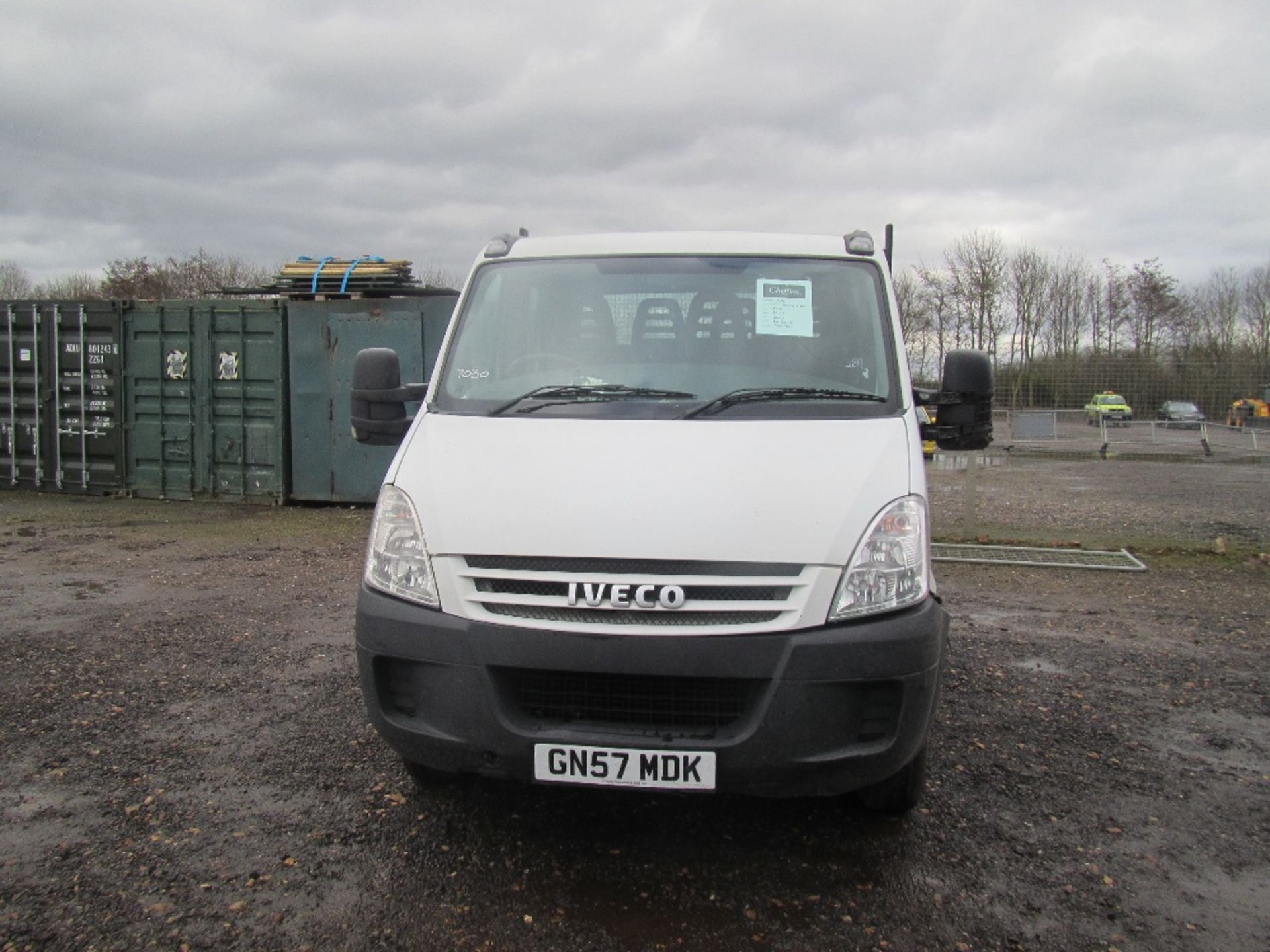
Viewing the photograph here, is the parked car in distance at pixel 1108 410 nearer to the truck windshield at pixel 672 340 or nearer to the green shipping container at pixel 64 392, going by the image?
the green shipping container at pixel 64 392

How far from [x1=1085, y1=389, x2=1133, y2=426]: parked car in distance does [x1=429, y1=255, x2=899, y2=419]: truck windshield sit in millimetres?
18655

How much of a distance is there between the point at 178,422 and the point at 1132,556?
35.5 ft

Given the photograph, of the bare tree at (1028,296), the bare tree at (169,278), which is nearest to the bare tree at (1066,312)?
the bare tree at (1028,296)

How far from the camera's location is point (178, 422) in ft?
41.0

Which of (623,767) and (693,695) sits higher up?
(693,695)

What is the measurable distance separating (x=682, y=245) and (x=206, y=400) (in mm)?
9795

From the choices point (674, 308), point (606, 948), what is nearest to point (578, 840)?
point (606, 948)

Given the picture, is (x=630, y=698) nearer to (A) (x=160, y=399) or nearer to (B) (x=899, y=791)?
(B) (x=899, y=791)

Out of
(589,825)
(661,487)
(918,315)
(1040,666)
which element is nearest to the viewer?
(661,487)

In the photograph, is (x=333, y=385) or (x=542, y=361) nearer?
(x=542, y=361)

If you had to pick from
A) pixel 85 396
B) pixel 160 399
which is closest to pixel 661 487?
Result: pixel 160 399

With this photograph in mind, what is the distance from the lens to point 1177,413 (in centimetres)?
2064

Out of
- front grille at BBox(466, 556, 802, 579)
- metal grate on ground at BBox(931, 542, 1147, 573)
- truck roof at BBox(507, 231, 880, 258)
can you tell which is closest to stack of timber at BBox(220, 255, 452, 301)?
metal grate on ground at BBox(931, 542, 1147, 573)

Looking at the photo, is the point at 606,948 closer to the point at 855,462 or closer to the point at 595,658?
the point at 595,658
